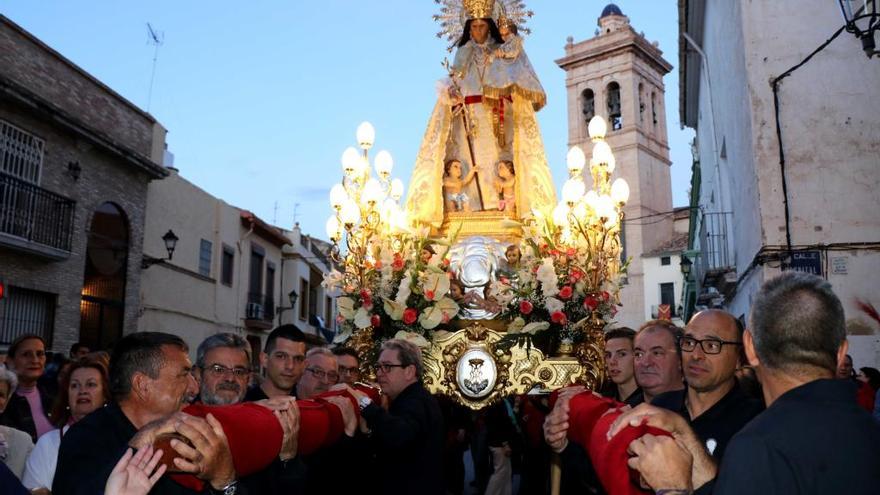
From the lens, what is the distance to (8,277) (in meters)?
11.6

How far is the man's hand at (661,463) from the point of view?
5.48 feet

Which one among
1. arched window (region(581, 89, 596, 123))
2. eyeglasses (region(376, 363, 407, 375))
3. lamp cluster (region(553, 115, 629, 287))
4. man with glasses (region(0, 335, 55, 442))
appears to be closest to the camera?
eyeglasses (region(376, 363, 407, 375))

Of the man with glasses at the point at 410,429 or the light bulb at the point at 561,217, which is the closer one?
the man with glasses at the point at 410,429

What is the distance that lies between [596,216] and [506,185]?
1.99 m

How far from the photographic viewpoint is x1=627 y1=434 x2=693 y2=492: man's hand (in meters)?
1.67

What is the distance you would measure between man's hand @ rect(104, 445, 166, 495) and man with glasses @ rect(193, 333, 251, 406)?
1.56m

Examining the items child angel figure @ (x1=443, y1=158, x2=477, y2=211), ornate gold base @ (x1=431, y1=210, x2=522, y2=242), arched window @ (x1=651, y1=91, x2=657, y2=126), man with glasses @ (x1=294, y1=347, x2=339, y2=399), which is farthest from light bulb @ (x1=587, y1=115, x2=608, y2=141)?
arched window @ (x1=651, y1=91, x2=657, y2=126)

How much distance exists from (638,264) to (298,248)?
1797 centimetres

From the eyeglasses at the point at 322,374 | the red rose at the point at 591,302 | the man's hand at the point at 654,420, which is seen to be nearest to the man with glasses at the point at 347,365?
the eyeglasses at the point at 322,374

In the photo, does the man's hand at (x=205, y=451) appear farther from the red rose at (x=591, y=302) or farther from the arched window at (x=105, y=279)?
the arched window at (x=105, y=279)

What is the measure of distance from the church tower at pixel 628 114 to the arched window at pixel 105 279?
25.5 m

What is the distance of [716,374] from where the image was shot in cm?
300

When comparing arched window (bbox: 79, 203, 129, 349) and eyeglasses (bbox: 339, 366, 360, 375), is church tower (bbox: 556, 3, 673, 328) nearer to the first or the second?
arched window (bbox: 79, 203, 129, 349)

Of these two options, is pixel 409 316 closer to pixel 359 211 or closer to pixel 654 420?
pixel 359 211
